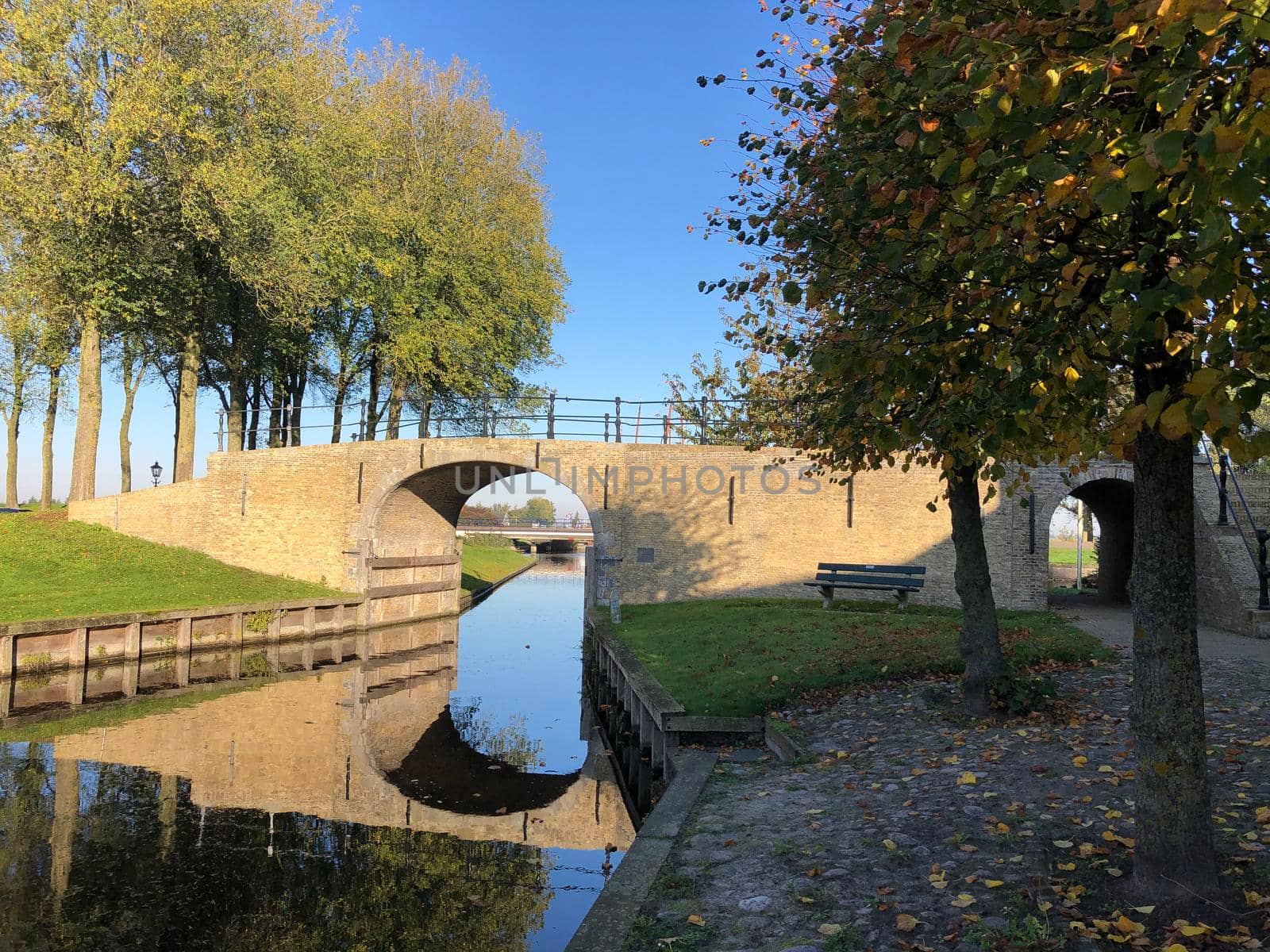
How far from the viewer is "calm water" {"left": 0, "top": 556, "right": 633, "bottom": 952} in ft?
20.4

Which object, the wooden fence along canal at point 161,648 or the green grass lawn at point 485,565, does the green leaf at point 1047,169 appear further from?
the green grass lawn at point 485,565

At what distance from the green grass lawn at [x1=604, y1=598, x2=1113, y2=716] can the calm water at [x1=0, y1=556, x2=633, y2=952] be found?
5.65ft

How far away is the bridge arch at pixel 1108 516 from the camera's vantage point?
18.5 m

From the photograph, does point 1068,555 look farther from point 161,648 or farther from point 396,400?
point 161,648

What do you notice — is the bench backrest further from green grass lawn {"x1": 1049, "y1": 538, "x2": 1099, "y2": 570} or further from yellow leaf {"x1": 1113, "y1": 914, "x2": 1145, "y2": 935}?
green grass lawn {"x1": 1049, "y1": 538, "x2": 1099, "y2": 570}

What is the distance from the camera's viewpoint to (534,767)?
11.1 m

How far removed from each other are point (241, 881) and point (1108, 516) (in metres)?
21.9

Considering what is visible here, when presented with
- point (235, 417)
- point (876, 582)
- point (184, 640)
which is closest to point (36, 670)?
point (184, 640)

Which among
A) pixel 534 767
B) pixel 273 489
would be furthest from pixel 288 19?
pixel 534 767

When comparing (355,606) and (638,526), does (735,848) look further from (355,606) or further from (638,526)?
(355,606)

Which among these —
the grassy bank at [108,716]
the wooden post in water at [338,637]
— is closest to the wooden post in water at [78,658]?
the grassy bank at [108,716]

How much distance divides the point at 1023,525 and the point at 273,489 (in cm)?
1953

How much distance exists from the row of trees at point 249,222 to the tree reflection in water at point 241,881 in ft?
52.8

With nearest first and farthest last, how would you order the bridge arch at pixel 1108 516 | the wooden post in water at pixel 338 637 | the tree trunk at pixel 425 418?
the bridge arch at pixel 1108 516, the wooden post in water at pixel 338 637, the tree trunk at pixel 425 418
